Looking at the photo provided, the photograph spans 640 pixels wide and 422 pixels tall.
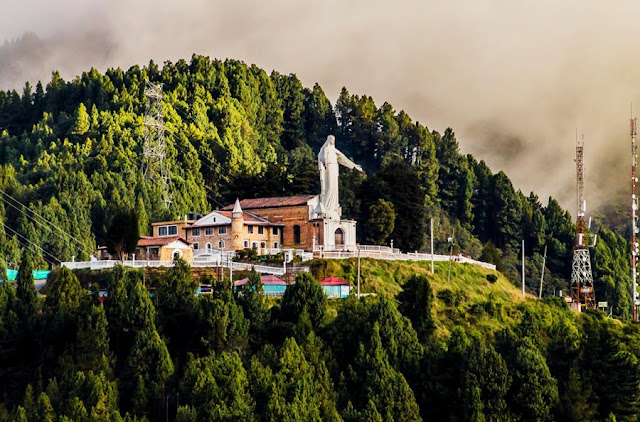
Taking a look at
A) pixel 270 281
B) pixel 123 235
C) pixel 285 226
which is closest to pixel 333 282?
pixel 270 281

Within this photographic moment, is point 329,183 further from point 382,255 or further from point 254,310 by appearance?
point 254,310

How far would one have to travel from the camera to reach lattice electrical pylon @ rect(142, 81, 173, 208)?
8906cm

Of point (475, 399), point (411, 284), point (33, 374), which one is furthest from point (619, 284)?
point (33, 374)

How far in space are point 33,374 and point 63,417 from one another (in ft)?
26.1

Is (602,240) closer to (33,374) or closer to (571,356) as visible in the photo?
(571,356)

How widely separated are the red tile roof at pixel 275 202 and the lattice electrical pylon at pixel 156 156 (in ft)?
39.7

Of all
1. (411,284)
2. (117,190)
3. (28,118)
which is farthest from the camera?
(28,118)

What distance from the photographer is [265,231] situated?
72875 millimetres

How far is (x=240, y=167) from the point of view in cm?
9856

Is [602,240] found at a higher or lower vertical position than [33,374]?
higher

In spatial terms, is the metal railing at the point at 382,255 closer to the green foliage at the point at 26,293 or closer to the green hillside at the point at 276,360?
the green hillside at the point at 276,360

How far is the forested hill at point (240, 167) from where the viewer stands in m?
80.5

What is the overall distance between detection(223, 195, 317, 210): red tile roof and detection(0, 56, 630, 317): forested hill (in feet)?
15.1

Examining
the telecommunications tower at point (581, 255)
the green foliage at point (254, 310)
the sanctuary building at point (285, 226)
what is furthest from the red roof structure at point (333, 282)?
the telecommunications tower at point (581, 255)
